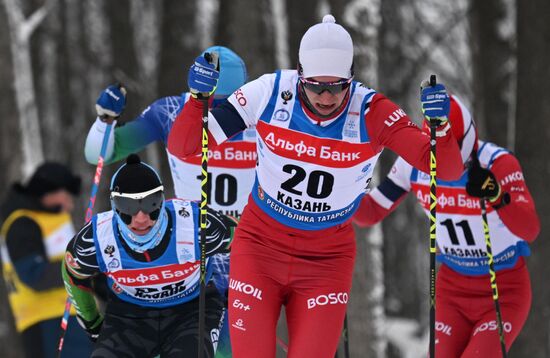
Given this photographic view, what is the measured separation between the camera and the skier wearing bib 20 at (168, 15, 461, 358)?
517cm

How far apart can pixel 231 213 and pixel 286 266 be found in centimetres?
143

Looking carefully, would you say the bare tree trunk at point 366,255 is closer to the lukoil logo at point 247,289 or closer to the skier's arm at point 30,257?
the skier's arm at point 30,257

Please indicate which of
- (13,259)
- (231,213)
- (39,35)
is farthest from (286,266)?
(39,35)

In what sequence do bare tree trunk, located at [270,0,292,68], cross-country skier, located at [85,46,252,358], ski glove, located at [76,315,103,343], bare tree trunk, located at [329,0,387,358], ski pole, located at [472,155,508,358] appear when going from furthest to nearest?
1. bare tree trunk, located at [270,0,292,68]
2. bare tree trunk, located at [329,0,387,358]
3. cross-country skier, located at [85,46,252,358]
4. ski glove, located at [76,315,103,343]
5. ski pole, located at [472,155,508,358]

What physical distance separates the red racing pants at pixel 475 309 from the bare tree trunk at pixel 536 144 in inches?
126

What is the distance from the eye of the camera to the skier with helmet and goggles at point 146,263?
5754mm

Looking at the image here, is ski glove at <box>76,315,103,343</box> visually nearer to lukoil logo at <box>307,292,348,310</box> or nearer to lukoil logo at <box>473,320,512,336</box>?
lukoil logo at <box>307,292,348,310</box>

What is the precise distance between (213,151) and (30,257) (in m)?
2.91

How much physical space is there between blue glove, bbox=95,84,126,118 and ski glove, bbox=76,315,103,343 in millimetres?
1352

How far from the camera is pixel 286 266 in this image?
17.4 feet

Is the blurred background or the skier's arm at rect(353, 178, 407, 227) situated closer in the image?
the skier's arm at rect(353, 178, 407, 227)

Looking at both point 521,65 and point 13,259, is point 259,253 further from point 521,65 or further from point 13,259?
point 521,65

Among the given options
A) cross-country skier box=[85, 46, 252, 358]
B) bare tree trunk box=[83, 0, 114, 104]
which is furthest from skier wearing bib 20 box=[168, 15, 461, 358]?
bare tree trunk box=[83, 0, 114, 104]

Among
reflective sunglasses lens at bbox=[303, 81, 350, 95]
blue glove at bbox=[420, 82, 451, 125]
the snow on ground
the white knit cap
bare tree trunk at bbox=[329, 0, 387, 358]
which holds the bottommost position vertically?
the snow on ground
